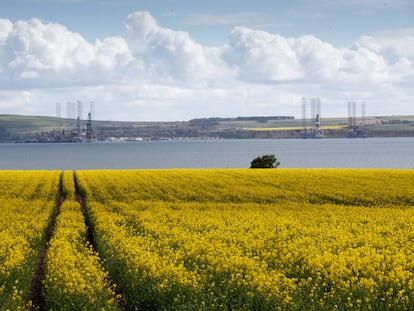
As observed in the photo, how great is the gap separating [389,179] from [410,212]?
15.8 meters

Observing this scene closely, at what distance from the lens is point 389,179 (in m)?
48.5

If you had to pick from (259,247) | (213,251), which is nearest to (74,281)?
(213,251)

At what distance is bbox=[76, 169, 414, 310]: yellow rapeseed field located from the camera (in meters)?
14.5

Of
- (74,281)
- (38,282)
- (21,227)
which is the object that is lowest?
(38,282)

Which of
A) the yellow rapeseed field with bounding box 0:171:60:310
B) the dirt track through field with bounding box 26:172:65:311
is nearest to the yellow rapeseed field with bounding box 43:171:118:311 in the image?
the dirt track through field with bounding box 26:172:65:311

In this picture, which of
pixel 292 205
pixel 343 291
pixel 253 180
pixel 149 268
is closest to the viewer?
pixel 343 291

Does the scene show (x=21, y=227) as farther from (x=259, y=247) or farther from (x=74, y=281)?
(x=74, y=281)

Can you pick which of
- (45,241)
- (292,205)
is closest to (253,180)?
(292,205)

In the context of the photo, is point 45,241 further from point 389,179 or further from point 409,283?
point 389,179

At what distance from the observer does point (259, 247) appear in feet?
66.2

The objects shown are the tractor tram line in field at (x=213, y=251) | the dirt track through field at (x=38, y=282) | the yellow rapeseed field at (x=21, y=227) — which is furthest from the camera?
the dirt track through field at (x=38, y=282)

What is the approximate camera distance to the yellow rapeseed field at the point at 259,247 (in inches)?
570

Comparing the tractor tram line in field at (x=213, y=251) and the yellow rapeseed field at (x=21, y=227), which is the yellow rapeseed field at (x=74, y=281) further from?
the yellow rapeseed field at (x=21, y=227)

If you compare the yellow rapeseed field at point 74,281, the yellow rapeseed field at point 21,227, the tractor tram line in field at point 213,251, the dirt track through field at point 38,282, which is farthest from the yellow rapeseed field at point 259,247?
the yellow rapeseed field at point 21,227
